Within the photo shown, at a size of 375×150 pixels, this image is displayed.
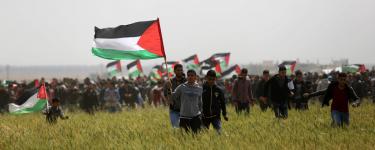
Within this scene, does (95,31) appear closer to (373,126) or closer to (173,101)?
(173,101)

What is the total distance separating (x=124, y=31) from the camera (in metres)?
14.3

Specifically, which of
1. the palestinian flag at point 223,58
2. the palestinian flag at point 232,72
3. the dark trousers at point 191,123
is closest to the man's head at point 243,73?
the dark trousers at point 191,123

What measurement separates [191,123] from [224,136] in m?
0.64

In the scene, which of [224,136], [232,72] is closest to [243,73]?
[224,136]

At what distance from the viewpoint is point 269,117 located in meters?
16.6

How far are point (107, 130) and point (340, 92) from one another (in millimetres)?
5166

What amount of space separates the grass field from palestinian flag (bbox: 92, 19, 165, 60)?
5.48ft

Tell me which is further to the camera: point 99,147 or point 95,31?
point 95,31

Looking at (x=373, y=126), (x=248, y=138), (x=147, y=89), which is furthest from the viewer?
(x=147, y=89)

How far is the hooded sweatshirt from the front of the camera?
11.2 meters

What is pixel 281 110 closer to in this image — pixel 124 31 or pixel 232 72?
pixel 124 31

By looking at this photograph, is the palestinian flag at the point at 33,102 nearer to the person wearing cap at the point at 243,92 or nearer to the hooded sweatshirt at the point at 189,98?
the person wearing cap at the point at 243,92

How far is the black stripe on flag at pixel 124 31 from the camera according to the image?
1412cm

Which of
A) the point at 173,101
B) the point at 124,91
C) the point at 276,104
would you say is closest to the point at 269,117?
the point at 276,104
